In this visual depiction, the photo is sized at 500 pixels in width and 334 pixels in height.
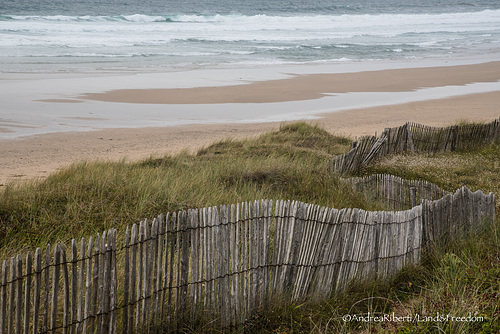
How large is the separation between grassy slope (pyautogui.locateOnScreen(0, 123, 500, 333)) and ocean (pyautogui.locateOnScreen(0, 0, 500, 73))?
1872cm

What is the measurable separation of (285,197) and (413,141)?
4.74m

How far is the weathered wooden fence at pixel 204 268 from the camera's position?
3445 millimetres

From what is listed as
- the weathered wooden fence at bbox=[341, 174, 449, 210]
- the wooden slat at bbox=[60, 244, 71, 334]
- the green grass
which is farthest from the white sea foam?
the wooden slat at bbox=[60, 244, 71, 334]

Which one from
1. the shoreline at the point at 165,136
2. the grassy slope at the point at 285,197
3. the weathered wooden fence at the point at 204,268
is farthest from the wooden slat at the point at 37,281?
the shoreline at the point at 165,136

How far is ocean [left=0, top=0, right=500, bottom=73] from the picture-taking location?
98.2 ft

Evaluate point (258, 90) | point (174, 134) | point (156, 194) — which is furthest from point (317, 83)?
point (156, 194)

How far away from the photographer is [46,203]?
5.86m

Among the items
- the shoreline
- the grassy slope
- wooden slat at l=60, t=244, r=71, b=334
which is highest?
wooden slat at l=60, t=244, r=71, b=334

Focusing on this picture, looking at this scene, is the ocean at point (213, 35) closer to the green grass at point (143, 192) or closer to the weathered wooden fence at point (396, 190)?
the green grass at point (143, 192)

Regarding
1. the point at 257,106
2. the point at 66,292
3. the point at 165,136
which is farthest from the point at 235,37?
the point at 66,292

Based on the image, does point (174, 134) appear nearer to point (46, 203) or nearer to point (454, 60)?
point (46, 203)

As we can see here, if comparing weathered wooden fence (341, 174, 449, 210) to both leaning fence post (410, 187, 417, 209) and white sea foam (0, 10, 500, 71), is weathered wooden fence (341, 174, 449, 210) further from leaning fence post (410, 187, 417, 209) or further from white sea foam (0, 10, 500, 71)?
white sea foam (0, 10, 500, 71)

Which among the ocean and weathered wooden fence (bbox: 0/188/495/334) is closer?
weathered wooden fence (bbox: 0/188/495/334)

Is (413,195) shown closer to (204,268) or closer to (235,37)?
(204,268)
